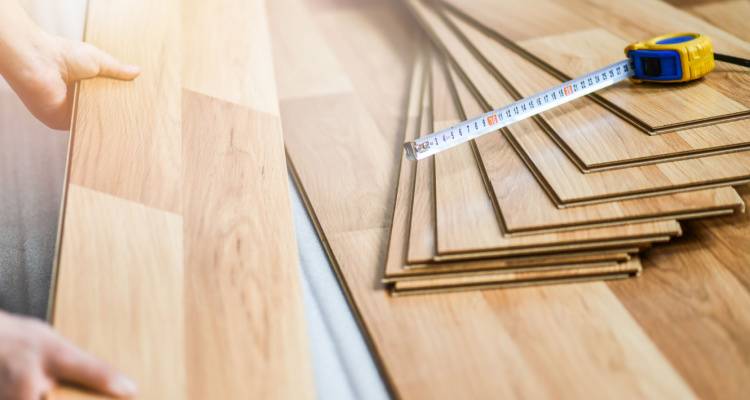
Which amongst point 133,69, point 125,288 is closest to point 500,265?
point 125,288

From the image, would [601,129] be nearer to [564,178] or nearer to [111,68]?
[564,178]

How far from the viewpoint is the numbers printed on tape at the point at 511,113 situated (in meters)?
1.87

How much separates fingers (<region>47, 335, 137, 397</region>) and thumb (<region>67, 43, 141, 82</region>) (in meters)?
1.09

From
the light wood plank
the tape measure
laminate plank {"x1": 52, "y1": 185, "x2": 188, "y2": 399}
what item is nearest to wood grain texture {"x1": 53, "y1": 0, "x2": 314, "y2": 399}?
laminate plank {"x1": 52, "y1": 185, "x2": 188, "y2": 399}

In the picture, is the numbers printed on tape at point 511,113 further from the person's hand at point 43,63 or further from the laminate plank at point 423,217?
the person's hand at point 43,63

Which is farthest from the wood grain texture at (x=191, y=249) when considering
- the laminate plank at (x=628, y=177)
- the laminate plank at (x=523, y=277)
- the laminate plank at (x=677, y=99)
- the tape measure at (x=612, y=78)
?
the laminate plank at (x=677, y=99)

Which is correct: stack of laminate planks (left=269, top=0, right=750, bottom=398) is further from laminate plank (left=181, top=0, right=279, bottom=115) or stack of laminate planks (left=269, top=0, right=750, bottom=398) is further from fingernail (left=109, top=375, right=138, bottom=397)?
fingernail (left=109, top=375, right=138, bottom=397)

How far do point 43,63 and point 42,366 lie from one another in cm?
112

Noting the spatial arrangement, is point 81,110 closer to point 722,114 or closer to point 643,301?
point 643,301

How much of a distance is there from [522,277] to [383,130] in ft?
2.75

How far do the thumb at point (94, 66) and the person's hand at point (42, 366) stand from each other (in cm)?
104

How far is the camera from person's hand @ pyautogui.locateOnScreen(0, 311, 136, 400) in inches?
48.4

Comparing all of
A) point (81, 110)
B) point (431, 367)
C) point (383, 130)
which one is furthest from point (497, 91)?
point (81, 110)

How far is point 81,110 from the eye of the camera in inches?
79.1
